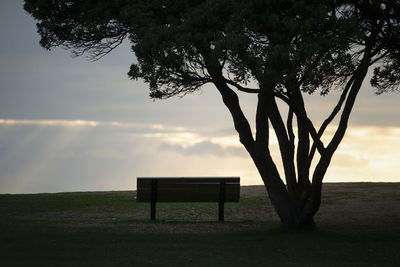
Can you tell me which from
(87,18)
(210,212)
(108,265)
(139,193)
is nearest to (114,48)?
(87,18)

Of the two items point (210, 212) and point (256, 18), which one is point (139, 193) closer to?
point (210, 212)

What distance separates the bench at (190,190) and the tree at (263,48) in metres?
2.55

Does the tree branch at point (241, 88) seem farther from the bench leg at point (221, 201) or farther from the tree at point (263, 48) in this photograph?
the bench leg at point (221, 201)

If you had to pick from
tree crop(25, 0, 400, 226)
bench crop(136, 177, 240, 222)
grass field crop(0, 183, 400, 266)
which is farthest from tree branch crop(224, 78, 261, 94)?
bench crop(136, 177, 240, 222)

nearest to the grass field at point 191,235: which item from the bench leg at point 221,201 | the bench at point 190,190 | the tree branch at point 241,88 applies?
the bench leg at point 221,201

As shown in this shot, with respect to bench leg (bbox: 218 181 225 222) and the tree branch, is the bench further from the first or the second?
the tree branch

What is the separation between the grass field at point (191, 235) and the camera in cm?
1130

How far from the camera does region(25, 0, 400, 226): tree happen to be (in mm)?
12961

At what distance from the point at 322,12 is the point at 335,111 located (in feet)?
9.16

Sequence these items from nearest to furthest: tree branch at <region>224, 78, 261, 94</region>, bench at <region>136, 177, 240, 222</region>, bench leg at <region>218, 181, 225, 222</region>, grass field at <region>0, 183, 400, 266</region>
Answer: grass field at <region>0, 183, 400, 266</region> < tree branch at <region>224, 78, 261, 94</region> < bench leg at <region>218, 181, 225, 222</region> < bench at <region>136, 177, 240, 222</region>

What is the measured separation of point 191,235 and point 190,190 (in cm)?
358

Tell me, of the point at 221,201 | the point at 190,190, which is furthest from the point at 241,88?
the point at 190,190

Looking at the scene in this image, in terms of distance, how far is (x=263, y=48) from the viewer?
510 inches

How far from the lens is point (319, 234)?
1483 centimetres
